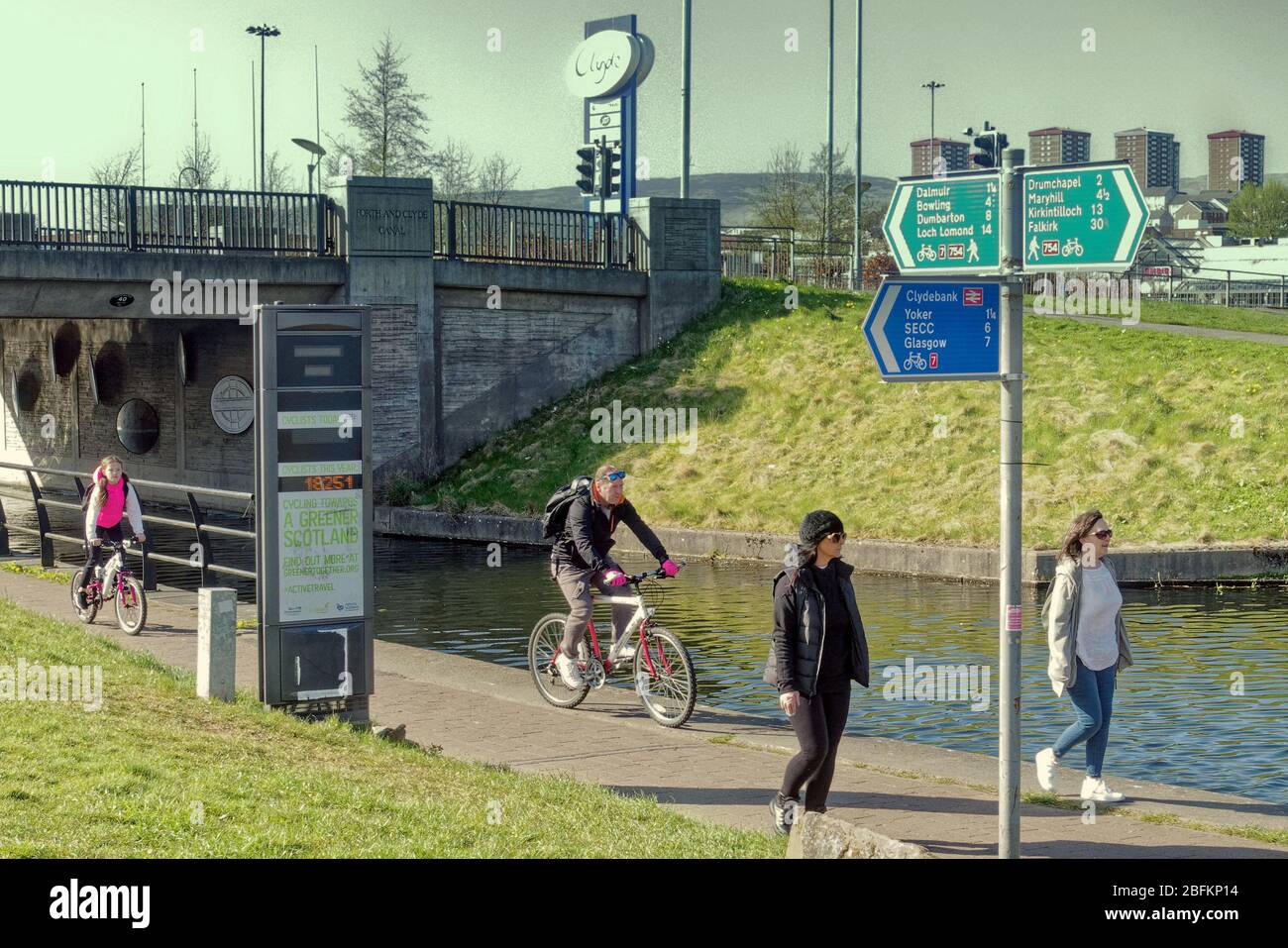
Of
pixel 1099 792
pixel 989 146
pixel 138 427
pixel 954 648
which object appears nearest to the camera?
pixel 989 146

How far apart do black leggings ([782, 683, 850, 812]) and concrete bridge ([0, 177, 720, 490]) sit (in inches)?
773

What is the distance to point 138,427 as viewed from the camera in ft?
110

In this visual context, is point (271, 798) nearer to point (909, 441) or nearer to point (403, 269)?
point (909, 441)

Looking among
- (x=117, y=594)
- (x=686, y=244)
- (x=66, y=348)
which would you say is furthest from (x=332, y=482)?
(x=66, y=348)

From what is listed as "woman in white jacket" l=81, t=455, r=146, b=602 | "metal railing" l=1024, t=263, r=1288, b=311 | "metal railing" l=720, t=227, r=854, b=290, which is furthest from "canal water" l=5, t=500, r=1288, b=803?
"metal railing" l=1024, t=263, r=1288, b=311

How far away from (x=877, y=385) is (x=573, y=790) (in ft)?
67.1

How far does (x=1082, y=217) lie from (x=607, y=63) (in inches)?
1292

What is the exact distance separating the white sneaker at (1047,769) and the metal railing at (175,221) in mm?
19976

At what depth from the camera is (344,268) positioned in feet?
92.2

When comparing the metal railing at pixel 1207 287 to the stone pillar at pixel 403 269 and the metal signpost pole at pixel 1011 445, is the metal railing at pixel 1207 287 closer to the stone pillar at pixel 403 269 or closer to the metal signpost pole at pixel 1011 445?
the stone pillar at pixel 403 269

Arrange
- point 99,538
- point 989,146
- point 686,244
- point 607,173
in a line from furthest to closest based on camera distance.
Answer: point 607,173 < point 686,244 < point 99,538 < point 989,146

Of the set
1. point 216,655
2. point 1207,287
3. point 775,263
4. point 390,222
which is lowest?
point 216,655

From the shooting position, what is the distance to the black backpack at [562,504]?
1178 cm
